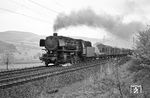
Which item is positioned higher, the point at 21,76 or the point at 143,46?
the point at 143,46

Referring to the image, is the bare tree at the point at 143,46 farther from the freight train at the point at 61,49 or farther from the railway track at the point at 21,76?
the freight train at the point at 61,49

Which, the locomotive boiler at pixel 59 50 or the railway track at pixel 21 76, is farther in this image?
the locomotive boiler at pixel 59 50

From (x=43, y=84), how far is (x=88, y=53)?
666 inches

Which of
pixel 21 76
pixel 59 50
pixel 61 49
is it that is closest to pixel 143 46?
pixel 21 76

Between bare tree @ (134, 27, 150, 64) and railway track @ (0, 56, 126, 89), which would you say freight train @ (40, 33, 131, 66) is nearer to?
railway track @ (0, 56, 126, 89)

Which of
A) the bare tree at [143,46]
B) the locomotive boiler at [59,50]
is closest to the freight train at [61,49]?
the locomotive boiler at [59,50]

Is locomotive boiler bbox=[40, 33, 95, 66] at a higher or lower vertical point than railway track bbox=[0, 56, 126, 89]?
higher

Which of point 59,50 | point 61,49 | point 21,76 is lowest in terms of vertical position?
point 21,76

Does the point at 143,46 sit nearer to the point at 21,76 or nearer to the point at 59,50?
the point at 21,76

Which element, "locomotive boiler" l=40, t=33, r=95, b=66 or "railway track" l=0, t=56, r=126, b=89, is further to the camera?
"locomotive boiler" l=40, t=33, r=95, b=66

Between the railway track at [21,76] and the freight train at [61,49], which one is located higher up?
the freight train at [61,49]

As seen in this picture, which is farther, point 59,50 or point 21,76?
point 59,50

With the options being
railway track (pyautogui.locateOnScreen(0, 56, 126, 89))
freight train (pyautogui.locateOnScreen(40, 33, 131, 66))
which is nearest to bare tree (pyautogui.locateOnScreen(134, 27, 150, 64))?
railway track (pyautogui.locateOnScreen(0, 56, 126, 89))

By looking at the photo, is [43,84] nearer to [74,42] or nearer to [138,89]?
[138,89]
